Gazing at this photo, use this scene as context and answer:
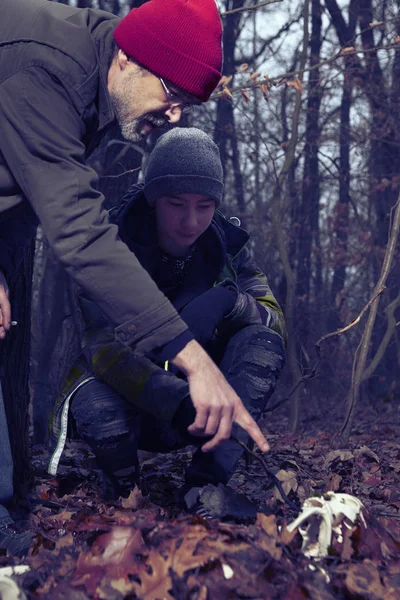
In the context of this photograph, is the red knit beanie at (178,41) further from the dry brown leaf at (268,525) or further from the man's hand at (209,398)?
the dry brown leaf at (268,525)

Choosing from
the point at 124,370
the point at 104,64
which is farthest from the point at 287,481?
the point at 104,64

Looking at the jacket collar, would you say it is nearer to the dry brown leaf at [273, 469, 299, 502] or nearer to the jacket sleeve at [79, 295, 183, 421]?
the jacket sleeve at [79, 295, 183, 421]

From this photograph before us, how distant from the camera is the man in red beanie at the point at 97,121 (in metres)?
2.45

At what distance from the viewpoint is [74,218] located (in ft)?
8.20

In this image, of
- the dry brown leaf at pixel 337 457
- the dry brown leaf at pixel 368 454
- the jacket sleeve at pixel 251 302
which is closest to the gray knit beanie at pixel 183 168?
the jacket sleeve at pixel 251 302

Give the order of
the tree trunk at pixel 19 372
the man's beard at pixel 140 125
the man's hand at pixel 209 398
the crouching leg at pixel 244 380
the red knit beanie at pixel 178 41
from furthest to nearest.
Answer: the tree trunk at pixel 19 372, the crouching leg at pixel 244 380, the man's beard at pixel 140 125, the red knit beanie at pixel 178 41, the man's hand at pixel 209 398

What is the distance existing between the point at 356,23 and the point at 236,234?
14.5 meters

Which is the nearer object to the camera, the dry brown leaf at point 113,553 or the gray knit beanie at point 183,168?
the dry brown leaf at point 113,553

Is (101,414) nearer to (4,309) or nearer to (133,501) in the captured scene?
(133,501)

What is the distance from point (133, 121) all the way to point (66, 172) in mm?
635

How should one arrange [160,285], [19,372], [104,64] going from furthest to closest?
[19,372] → [160,285] → [104,64]

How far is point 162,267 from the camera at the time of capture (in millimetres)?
4117

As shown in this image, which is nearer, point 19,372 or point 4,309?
point 4,309

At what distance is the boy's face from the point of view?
3938 millimetres
